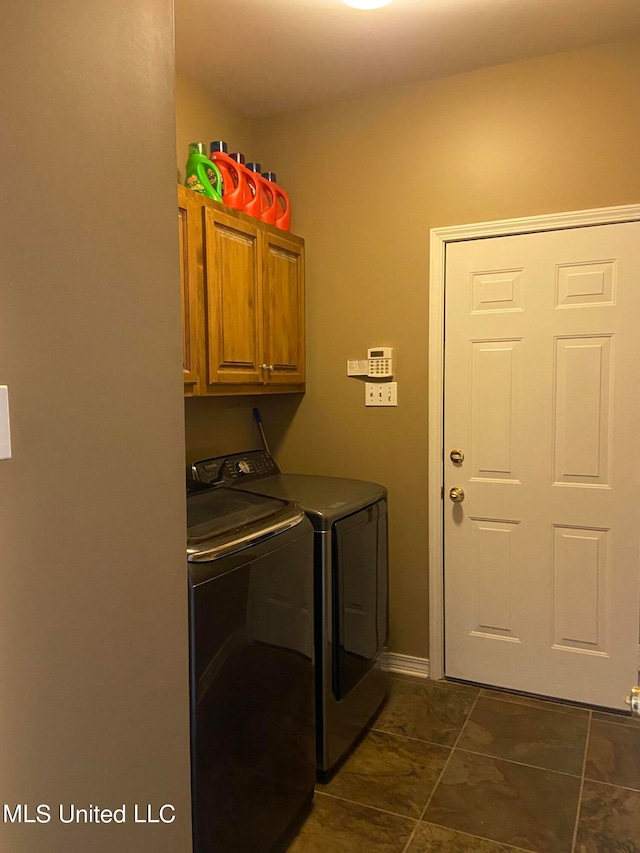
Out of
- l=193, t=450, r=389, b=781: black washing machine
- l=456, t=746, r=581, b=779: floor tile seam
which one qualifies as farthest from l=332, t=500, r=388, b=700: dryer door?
l=456, t=746, r=581, b=779: floor tile seam

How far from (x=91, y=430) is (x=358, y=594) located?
5.22 feet

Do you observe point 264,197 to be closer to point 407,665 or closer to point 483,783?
point 407,665

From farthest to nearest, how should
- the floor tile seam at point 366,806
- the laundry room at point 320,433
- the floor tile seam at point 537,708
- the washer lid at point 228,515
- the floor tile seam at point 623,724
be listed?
the floor tile seam at point 537,708 < the floor tile seam at point 623,724 < the floor tile seam at point 366,806 < the washer lid at point 228,515 < the laundry room at point 320,433

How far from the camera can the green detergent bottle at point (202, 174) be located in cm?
235

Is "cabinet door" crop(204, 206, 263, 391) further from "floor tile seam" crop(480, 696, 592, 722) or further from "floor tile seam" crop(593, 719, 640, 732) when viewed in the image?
"floor tile seam" crop(593, 719, 640, 732)

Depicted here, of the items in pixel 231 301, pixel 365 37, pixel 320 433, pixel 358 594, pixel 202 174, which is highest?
pixel 365 37

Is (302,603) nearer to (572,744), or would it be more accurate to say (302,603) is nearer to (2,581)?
(2,581)

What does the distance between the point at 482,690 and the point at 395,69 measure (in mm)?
2785

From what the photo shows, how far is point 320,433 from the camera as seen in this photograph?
3.09 m

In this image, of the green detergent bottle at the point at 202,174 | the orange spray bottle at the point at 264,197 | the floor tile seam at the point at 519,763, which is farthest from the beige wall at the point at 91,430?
the orange spray bottle at the point at 264,197

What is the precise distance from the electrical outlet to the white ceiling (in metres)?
1.36

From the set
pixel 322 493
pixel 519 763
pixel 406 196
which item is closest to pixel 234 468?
pixel 322 493

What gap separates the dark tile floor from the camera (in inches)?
74.4

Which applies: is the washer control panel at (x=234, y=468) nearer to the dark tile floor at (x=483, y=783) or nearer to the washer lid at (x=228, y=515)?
the washer lid at (x=228, y=515)
